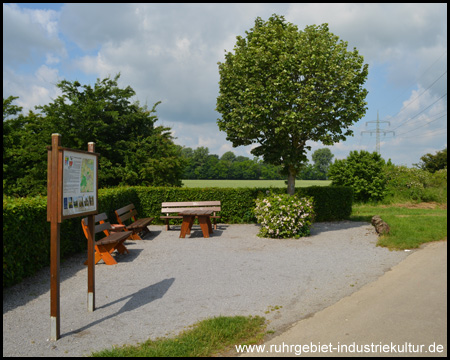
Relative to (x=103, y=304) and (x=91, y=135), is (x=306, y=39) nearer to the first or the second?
(x=103, y=304)

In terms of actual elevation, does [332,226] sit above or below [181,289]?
above

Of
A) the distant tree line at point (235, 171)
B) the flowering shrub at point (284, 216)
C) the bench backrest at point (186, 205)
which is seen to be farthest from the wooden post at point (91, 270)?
the distant tree line at point (235, 171)

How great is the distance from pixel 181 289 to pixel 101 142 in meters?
14.0

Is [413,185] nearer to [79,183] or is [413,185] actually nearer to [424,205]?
[424,205]

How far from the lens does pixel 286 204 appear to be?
11.0 m

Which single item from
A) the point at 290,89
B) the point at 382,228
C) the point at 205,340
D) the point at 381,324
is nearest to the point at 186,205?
the point at 290,89

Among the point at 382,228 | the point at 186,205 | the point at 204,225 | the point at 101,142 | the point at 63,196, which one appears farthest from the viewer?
the point at 101,142

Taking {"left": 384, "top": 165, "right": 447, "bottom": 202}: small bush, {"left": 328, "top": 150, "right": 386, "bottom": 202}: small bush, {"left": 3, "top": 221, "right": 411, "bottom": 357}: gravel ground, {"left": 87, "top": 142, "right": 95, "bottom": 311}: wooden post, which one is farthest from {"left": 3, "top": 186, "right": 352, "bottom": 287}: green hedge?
{"left": 384, "top": 165, "right": 447, "bottom": 202}: small bush

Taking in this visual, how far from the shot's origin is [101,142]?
18.4 metres

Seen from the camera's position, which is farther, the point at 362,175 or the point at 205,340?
the point at 362,175

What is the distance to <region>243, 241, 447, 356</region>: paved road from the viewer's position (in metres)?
3.71

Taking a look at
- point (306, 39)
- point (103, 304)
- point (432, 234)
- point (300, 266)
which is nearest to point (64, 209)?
point (103, 304)

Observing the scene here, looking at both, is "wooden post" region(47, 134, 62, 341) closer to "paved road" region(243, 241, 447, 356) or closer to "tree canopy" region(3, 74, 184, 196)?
"paved road" region(243, 241, 447, 356)

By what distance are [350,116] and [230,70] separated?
4.17 meters
